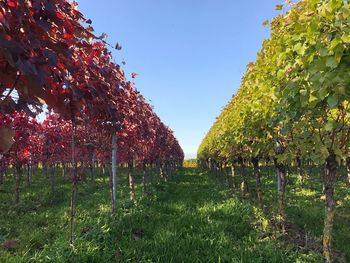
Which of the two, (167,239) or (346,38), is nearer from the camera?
(346,38)

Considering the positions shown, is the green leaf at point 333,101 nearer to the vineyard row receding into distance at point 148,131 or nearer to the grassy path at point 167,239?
the vineyard row receding into distance at point 148,131

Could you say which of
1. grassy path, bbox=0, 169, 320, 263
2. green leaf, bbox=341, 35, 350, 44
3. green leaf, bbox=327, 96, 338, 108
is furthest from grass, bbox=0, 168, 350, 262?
green leaf, bbox=341, 35, 350, 44

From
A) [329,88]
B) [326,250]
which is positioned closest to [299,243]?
[326,250]

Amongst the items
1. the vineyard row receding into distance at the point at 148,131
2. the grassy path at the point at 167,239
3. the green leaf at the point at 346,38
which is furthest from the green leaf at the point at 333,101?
the grassy path at the point at 167,239

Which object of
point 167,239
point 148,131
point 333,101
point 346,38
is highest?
point 148,131

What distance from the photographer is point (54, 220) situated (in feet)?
40.0

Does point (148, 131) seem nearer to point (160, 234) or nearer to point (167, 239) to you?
point (160, 234)

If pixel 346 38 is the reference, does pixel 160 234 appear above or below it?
below

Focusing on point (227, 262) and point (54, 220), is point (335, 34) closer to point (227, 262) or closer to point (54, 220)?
point (227, 262)

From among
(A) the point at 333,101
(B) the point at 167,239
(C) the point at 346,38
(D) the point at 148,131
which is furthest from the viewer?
(D) the point at 148,131

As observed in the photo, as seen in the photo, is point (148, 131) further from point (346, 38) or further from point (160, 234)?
point (346, 38)

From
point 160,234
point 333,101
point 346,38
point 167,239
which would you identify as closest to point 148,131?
point 160,234

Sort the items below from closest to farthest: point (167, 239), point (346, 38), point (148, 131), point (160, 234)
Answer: point (346, 38), point (167, 239), point (160, 234), point (148, 131)

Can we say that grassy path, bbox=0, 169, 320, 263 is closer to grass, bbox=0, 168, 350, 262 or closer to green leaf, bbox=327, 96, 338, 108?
grass, bbox=0, 168, 350, 262
